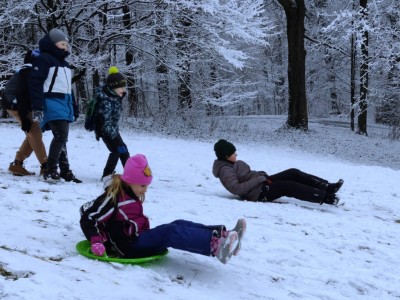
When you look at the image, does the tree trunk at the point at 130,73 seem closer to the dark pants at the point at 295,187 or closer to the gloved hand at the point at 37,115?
the gloved hand at the point at 37,115

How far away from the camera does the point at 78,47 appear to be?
15.1 meters

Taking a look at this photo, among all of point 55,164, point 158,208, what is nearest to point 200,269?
point 158,208

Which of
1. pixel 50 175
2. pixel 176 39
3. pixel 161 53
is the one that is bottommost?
pixel 50 175

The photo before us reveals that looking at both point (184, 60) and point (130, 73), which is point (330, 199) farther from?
point (130, 73)

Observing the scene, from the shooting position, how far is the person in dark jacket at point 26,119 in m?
6.40

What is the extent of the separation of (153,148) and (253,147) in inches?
152

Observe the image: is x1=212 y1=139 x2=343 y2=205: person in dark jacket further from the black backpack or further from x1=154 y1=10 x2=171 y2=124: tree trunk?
x1=154 y1=10 x2=171 y2=124: tree trunk

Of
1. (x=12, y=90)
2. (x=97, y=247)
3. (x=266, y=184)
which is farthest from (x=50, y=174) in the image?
(x=97, y=247)

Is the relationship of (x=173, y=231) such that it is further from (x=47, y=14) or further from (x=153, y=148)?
(x=47, y=14)

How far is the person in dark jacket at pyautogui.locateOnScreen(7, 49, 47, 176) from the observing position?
6.40 meters

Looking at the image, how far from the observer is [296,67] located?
60.8ft

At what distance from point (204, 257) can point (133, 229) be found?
690 mm

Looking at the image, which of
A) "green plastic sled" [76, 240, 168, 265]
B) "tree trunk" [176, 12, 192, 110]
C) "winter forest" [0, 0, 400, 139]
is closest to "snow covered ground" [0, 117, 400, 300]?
"green plastic sled" [76, 240, 168, 265]

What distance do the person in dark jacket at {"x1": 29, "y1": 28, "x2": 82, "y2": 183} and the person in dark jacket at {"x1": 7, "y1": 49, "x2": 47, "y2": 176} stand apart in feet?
0.67
